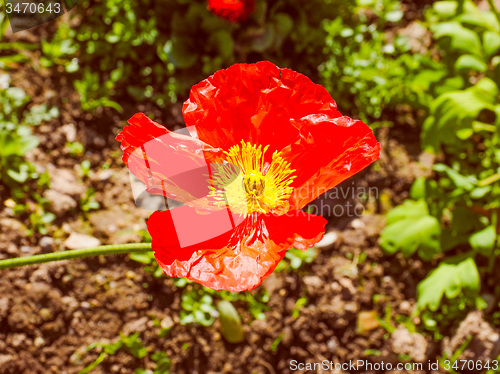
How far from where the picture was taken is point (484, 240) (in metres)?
2.27

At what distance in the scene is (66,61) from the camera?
2639 millimetres

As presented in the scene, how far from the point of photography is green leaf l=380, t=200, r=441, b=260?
240 cm

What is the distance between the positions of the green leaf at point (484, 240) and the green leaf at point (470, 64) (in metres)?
0.84

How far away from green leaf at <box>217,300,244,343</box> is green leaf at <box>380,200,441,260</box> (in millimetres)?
880

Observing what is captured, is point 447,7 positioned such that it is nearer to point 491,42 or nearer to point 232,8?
point 491,42

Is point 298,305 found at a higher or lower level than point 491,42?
lower

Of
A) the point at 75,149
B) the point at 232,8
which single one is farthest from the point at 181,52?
the point at 75,149

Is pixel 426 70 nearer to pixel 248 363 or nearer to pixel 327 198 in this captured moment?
pixel 327 198

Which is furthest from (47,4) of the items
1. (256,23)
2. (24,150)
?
(256,23)

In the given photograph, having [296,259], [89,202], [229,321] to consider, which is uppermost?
[89,202]

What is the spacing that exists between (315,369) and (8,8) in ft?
8.57

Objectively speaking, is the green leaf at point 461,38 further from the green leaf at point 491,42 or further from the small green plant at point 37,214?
the small green plant at point 37,214

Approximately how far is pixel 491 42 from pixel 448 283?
1.28 m

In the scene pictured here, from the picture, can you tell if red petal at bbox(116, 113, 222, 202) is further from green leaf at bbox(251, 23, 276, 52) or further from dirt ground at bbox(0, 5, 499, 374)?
green leaf at bbox(251, 23, 276, 52)
